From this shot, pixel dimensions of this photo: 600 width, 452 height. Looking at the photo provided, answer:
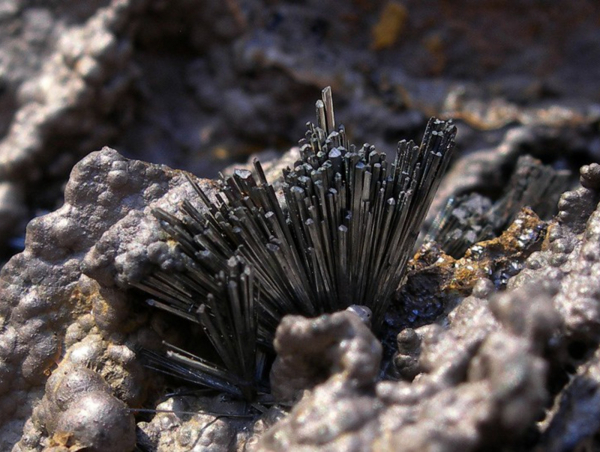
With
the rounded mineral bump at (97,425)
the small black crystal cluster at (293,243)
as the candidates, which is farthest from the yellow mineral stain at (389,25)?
the rounded mineral bump at (97,425)

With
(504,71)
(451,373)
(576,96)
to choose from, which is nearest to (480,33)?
A: (504,71)

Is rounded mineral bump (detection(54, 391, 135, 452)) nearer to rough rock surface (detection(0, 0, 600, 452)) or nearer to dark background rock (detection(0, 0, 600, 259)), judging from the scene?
rough rock surface (detection(0, 0, 600, 452))

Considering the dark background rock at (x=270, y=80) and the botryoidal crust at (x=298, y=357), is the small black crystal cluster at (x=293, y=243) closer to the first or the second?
the botryoidal crust at (x=298, y=357)

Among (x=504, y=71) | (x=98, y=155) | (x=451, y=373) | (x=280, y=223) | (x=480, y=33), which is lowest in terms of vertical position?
(x=451, y=373)

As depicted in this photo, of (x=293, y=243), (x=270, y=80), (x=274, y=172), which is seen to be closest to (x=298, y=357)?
(x=293, y=243)

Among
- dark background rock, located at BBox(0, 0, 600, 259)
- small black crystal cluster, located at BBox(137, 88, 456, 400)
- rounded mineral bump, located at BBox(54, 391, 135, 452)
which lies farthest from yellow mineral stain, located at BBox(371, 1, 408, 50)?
rounded mineral bump, located at BBox(54, 391, 135, 452)

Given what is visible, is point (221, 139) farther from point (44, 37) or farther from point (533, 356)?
point (533, 356)
